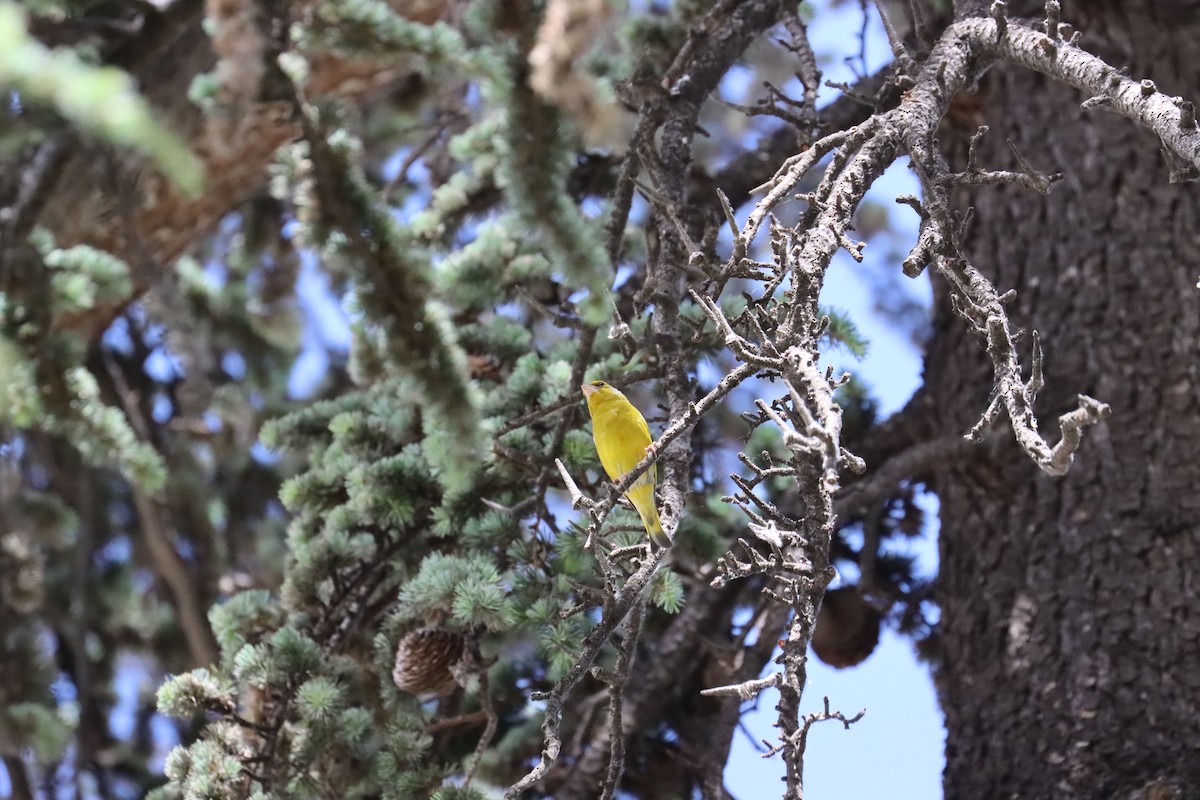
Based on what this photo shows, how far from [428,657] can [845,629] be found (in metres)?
1.41

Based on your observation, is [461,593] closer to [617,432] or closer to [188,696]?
[617,432]

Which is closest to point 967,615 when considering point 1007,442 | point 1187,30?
point 1007,442

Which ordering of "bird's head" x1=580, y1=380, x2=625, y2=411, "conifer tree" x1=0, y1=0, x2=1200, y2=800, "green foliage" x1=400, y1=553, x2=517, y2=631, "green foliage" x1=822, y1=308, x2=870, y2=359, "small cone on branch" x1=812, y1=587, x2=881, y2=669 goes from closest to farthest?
"conifer tree" x1=0, y1=0, x2=1200, y2=800, "green foliage" x1=400, y1=553, x2=517, y2=631, "bird's head" x1=580, y1=380, x2=625, y2=411, "green foliage" x1=822, y1=308, x2=870, y2=359, "small cone on branch" x1=812, y1=587, x2=881, y2=669

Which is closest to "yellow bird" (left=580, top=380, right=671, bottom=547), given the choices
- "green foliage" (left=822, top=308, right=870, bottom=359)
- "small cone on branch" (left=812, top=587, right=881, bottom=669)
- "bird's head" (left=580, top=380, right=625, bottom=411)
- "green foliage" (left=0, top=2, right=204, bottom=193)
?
"bird's head" (left=580, top=380, right=625, bottom=411)

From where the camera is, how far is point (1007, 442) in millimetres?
3324

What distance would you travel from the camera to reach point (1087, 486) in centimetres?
321

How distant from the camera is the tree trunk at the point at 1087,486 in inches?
113

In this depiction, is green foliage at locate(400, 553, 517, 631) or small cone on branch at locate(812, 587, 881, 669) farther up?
small cone on branch at locate(812, 587, 881, 669)

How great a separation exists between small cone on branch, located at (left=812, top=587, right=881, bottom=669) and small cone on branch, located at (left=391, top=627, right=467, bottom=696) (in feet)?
4.21

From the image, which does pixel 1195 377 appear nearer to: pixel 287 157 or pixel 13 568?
pixel 287 157

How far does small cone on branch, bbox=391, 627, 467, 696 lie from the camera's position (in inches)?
96.2

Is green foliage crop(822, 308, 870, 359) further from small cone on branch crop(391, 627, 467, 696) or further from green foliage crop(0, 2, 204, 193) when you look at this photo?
green foliage crop(0, 2, 204, 193)

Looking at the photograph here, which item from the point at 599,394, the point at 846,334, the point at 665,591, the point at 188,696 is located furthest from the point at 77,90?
the point at 846,334

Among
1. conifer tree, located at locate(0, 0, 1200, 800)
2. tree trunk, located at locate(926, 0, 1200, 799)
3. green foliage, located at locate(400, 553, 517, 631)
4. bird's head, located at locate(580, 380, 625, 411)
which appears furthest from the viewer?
tree trunk, located at locate(926, 0, 1200, 799)
